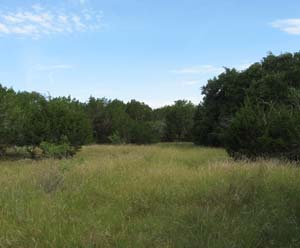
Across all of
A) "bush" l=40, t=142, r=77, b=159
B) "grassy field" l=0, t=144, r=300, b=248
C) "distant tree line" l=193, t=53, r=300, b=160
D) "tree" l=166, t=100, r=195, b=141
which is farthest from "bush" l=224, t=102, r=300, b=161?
"tree" l=166, t=100, r=195, b=141

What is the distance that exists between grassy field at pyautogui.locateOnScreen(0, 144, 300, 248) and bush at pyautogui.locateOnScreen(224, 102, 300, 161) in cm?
584

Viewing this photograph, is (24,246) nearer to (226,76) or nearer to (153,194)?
(153,194)

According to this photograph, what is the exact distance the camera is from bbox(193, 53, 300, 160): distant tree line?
615 inches

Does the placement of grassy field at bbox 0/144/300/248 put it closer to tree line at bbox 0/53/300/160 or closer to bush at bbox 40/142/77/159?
tree line at bbox 0/53/300/160

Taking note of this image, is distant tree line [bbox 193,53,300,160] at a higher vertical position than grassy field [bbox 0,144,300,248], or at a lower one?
higher

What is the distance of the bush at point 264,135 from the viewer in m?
15.1

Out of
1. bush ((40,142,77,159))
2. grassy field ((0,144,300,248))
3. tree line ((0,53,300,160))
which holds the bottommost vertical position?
grassy field ((0,144,300,248))

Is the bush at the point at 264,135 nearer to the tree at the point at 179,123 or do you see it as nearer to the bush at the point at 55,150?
the bush at the point at 55,150

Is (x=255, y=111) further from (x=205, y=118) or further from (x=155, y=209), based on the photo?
(x=205, y=118)

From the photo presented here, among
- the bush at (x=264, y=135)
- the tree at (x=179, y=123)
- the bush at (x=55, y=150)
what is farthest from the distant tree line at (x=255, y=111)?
the tree at (x=179, y=123)

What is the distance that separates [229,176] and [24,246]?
4.92m

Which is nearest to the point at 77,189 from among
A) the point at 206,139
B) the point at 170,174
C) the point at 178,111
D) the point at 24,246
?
the point at 170,174

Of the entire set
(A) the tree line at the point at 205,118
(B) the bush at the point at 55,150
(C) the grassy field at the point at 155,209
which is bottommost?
(C) the grassy field at the point at 155,209

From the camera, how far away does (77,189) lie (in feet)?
26.2
